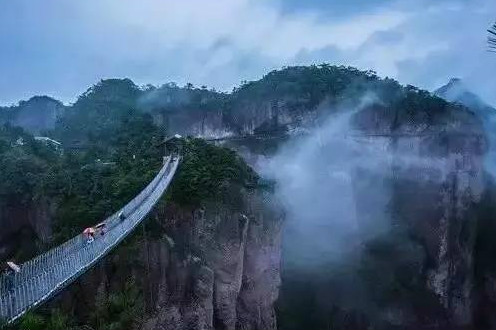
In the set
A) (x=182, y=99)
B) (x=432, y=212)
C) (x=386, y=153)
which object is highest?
(x=182, y=99)

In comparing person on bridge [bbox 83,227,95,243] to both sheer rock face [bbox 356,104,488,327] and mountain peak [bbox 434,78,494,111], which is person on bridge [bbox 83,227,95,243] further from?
mountain peak [bbox 434,78,494,111]

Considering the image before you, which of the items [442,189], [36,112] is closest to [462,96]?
[442,189]

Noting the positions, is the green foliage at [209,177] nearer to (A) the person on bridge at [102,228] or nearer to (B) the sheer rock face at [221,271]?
(B) the sheer rock face at [221,271]

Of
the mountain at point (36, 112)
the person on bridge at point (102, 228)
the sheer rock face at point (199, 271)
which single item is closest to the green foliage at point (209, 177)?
the sheer rock face at point (199, 271)

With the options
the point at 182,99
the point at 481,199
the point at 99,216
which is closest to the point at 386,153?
the point at 481,199

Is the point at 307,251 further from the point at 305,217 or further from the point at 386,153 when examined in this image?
the point at 386,153

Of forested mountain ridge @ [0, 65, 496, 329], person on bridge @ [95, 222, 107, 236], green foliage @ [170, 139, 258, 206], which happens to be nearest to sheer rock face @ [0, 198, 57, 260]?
forested mountain ridge @ [0, 65, 496, 329]
